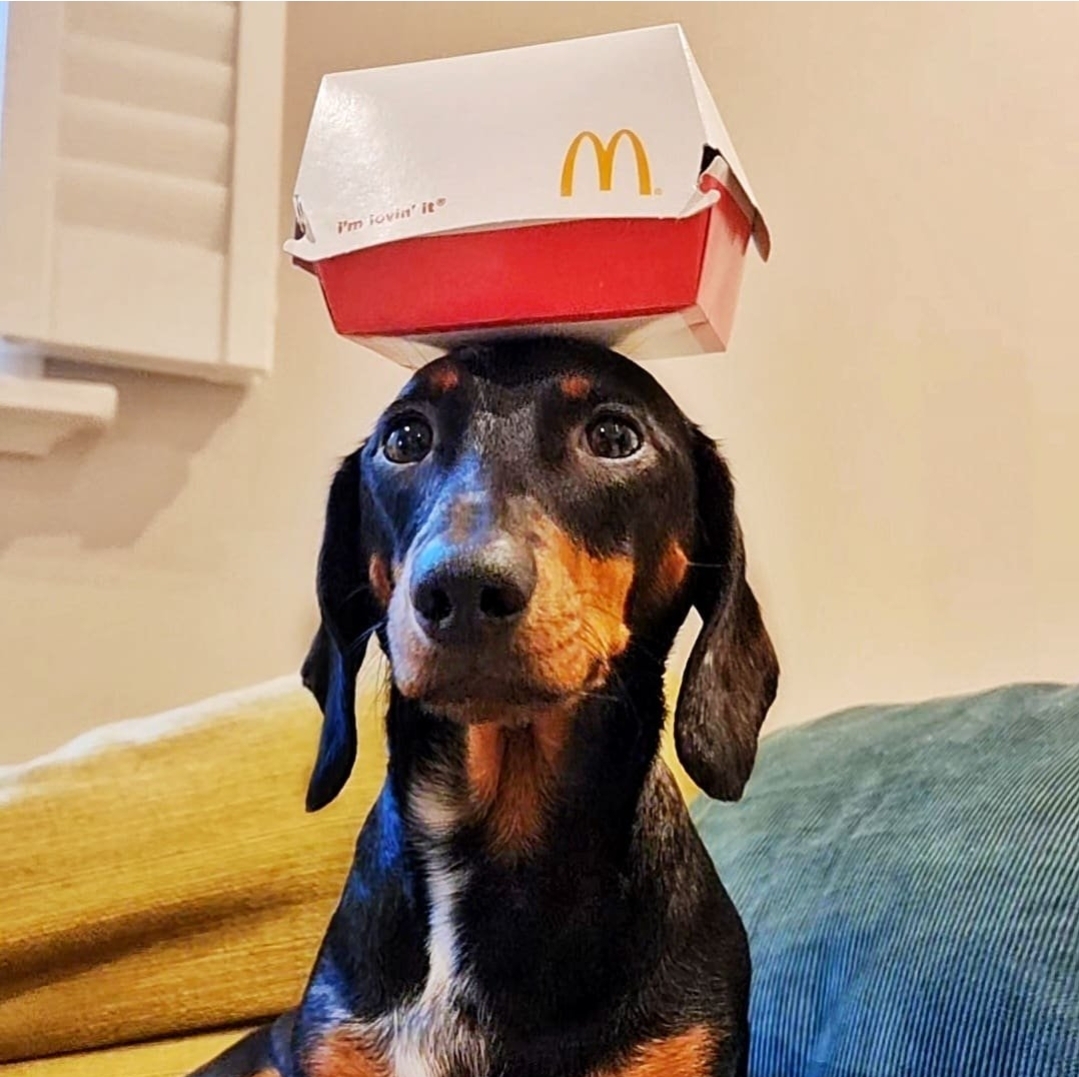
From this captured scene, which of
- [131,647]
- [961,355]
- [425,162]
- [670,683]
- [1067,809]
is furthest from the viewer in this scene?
[961,355]

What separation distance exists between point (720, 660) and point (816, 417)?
3.84 ft

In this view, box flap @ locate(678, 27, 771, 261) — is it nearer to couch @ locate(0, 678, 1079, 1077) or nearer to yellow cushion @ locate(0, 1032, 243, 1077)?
couch @ locate(0, 678, 1079, 1077)

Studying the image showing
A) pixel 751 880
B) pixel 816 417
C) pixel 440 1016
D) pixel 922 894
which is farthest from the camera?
pixel 816 417

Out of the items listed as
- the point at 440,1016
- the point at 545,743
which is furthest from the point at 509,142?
the point at 440,1016

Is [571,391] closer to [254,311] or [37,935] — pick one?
[37,935]

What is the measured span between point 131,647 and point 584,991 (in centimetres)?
115

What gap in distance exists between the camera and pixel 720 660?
0.90 m

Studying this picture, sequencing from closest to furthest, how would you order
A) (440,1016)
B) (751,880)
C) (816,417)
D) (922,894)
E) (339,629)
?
(440,1016) < (339,629) < (922,894) < (751,880) < (816,417)

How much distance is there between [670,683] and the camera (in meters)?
1.37

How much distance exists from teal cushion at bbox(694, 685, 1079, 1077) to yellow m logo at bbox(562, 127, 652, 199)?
0.59 metres

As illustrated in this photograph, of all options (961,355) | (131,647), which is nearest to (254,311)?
(131,647)

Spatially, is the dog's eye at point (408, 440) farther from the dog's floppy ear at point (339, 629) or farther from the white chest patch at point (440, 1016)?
the white chest patch at point (440, 1016)

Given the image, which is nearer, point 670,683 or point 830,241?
point 670,683

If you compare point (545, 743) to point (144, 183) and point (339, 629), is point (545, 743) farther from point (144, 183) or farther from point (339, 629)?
point (144, 183)
